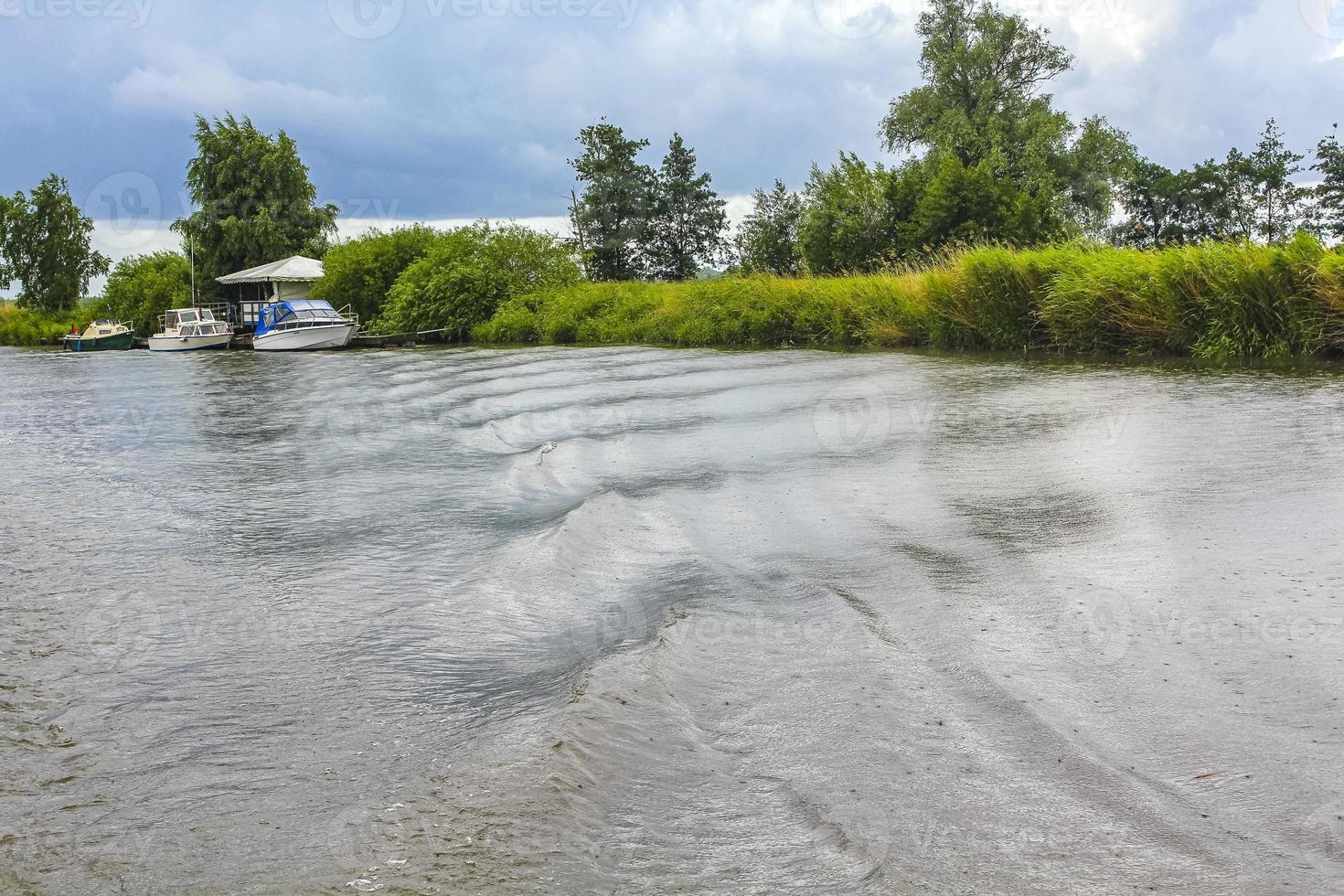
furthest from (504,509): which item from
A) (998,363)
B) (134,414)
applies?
(998,363)

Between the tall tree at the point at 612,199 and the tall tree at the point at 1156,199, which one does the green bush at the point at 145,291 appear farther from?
the tall tree at the point at 1156,199

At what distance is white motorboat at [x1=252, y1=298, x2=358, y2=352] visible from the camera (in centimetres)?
4509

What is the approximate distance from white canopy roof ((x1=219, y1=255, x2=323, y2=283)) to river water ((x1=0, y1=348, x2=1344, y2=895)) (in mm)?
49508

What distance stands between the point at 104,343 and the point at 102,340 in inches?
11.0

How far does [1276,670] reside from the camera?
14.1 feet

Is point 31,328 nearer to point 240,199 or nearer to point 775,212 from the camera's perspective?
point 240,199

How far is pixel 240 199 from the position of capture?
68.4 metres

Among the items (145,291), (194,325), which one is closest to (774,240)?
(194,325)

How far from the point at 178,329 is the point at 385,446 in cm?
4577

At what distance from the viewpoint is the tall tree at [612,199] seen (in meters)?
71.1

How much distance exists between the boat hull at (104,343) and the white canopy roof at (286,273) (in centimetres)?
583

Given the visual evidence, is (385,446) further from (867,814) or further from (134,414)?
(867,814)

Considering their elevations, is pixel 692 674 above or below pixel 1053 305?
below

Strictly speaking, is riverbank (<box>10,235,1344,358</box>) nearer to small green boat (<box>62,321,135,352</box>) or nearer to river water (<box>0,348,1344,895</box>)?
river water (<box>0,348,1344,895</box>)
